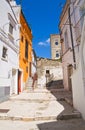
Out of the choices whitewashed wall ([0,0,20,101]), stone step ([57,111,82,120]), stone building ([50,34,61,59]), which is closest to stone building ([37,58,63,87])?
whitewashed wall ([0,0,20,101])

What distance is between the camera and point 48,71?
23672 mm

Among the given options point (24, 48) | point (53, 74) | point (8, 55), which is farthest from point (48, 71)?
point (8, 55)

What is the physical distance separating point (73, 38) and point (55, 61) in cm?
1377

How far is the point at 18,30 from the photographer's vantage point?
41.6 feet

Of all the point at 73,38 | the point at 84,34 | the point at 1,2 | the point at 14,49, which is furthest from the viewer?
the point at 14,49

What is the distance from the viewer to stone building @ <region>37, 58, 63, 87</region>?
75.4 feet

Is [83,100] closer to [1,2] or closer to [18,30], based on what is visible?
[1,2]

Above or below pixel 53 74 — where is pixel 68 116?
below

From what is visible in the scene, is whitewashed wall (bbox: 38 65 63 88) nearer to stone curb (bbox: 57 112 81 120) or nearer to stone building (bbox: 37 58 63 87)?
stone building (bbox: 37 58 63 87)

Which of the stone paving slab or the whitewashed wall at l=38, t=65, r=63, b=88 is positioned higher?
the whitewashed wall at l=38, t=65, r=63, b=88

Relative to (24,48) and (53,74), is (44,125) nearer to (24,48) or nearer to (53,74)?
(24,48)

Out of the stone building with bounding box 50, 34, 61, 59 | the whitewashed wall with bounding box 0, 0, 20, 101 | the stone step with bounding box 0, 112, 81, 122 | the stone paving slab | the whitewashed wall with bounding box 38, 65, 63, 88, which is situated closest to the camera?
the stone paving slab

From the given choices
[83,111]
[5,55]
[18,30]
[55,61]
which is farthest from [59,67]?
[83,111]

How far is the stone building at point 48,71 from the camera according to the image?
23.0 meters
